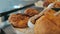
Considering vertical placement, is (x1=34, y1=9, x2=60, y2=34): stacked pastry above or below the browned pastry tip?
above

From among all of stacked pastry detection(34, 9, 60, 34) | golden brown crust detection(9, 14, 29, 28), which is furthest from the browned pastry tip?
stacked pastry detection(34, 9, 60, 34)

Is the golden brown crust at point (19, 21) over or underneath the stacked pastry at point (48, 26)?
underneath

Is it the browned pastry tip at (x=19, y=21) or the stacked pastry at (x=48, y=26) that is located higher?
the stacked pastry at (x=48, y=26)

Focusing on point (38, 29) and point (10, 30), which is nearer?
point (38, 29)

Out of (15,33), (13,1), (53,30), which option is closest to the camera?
(53,30)

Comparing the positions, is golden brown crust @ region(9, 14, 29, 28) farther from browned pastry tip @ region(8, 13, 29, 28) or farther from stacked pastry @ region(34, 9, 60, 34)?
stacked pastry @ region(34, 9, 60, 34)

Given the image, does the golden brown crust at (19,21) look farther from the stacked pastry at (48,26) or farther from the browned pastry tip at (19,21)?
the stacked pastry at (48,26)

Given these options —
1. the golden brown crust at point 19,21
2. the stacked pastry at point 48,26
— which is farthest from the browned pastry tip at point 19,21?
the stacked pastry at point 48,26

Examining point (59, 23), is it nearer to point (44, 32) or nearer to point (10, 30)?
→ point (44, 32)

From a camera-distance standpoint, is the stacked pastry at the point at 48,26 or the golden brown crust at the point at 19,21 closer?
the stacked pastry at the point at 48,26

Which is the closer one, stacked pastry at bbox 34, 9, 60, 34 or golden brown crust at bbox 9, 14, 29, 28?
stacked pastry at bbox 34, 9, 60, 34

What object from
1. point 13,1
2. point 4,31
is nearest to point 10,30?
point 4,31
